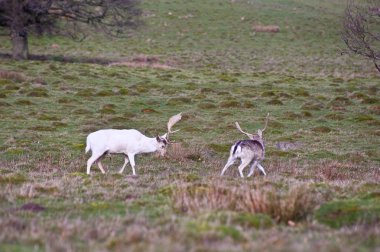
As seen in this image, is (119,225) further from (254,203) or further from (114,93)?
(114,93)

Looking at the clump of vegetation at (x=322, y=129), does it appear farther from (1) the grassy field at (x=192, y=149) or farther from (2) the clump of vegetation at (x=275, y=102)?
(2) the clump of vegetation at (x=275, y=102)

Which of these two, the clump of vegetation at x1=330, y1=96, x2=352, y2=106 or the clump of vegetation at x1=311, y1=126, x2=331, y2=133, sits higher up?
the clump of vegetation at x1=311, y1=126, x2=331, y2=133

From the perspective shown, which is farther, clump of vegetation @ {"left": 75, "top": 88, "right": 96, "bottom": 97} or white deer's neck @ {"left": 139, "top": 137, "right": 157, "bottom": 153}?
clump of vegetation @ {"left": 75, "top": 88, "right": 96, "bottom": 97}

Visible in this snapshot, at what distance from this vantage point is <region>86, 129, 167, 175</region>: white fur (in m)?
14.5

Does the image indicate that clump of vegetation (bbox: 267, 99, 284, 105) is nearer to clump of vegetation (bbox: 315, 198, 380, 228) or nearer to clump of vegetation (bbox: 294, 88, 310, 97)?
clump of vegetation (bbox: 294, 88, 310, 97)

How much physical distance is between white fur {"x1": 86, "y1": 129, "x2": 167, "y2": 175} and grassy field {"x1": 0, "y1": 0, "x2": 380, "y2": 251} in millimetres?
561

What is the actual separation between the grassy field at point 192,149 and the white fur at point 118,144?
0.56 m

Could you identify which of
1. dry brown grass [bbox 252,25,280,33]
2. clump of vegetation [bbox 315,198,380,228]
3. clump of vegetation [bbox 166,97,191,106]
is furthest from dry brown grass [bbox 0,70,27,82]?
dry brown grass [bbox 252,25,280,33]

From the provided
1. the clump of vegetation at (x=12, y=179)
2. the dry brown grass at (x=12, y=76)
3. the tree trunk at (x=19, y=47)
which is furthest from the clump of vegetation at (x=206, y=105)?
the tree trunk at (x=19, y=47)

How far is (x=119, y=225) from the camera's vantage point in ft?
26.7

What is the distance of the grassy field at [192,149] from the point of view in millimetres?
7777

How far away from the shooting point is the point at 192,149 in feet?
59.1

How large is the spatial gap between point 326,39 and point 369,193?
51927 mm

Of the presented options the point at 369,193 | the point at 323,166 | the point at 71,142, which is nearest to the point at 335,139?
the point at 323,166
